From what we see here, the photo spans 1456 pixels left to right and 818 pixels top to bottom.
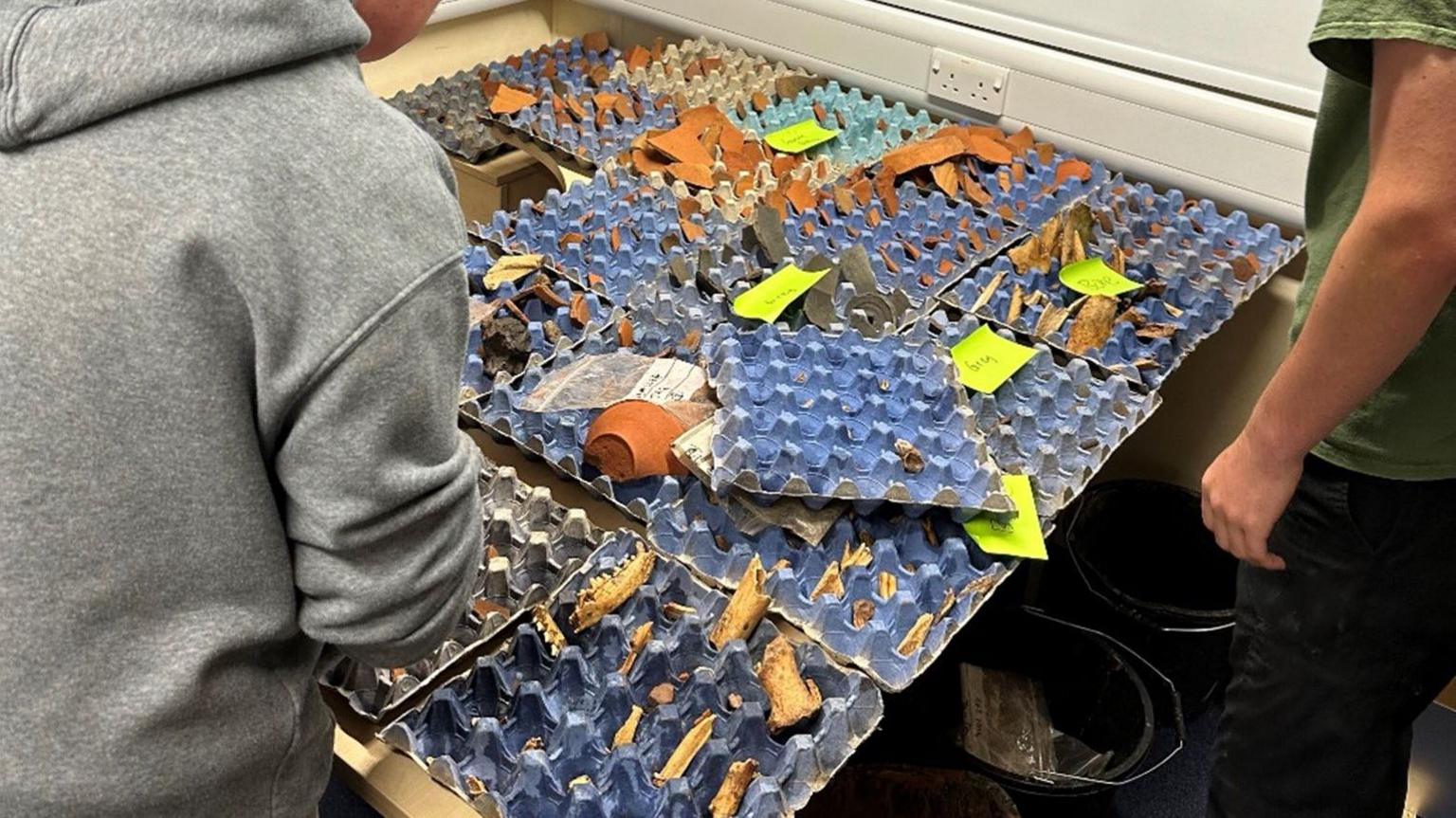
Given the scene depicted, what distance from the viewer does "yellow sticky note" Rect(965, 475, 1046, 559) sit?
4.20 feet

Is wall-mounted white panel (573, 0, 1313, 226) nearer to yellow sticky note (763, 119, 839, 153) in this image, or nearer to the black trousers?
yellow sticky note (763, 119, 839, 153)

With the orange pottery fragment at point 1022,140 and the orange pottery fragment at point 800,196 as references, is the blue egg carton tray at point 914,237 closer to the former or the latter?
the orange pottery fragment at point 800,196

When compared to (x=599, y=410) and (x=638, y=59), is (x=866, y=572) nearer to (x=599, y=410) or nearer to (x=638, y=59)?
(x=599, y=410)

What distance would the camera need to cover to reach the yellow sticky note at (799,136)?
2.20m

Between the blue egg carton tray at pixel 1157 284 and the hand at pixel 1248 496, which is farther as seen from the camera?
the blue egg carton tray at pixel 1157 284

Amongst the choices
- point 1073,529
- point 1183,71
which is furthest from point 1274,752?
point 1183,71

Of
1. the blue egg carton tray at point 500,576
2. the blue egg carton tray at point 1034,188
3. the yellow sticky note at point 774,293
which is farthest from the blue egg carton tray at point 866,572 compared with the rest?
the blue egg carton tray at point 1034,188

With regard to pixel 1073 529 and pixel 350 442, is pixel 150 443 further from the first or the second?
pixel 1073 529

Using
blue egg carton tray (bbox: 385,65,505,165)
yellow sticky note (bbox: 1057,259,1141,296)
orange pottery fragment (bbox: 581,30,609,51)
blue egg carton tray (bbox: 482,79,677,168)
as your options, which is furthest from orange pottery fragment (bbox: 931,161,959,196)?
orange pottery fragment (bbox: 581,30,609,51)

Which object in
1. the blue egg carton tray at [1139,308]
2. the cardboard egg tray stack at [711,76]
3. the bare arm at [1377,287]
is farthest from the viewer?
the cardboard egg tray stack at [711,76]

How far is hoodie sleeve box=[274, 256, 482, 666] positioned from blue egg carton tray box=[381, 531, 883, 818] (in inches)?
10.7

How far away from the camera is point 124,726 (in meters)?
0.73

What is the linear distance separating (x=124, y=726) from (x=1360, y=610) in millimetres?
1157

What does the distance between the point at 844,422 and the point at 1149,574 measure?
107 centimetres
